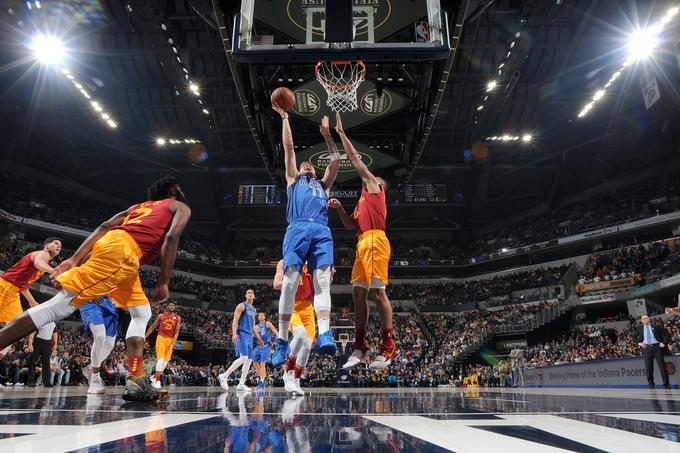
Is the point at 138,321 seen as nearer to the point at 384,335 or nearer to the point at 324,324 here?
the point at 324,324

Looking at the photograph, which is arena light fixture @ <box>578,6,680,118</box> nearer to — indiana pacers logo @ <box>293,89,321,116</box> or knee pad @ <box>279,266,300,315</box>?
indiana pacers logo @ <box>293,89,321,116</box>

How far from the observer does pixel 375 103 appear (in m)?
8.94

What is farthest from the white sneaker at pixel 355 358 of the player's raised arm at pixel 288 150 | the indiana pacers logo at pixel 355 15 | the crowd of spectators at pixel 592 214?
the crowd of spectators at pixel 592 214

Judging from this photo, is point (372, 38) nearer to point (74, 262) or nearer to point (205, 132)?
point (74, 262)

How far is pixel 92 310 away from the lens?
6.39 metres

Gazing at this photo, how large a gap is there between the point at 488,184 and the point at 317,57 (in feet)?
89.3

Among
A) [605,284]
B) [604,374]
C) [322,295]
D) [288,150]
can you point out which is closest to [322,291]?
[322,295]

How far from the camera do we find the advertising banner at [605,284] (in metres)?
23.1

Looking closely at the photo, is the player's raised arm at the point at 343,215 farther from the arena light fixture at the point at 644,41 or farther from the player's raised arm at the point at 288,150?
the arena light fixture at the point at 644,41

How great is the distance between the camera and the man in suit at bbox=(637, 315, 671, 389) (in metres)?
9.24

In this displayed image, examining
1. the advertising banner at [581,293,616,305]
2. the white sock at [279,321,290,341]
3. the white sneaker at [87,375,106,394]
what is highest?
the advertising banner at [581,293,616,305]

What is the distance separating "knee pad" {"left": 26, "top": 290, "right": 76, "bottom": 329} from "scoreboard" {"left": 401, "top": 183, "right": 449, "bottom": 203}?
90.1 ft

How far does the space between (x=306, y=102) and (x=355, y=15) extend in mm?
2363

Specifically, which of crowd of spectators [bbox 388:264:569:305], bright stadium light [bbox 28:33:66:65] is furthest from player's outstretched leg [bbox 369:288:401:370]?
crowd of spectators [bbox 388:264:569:305]
